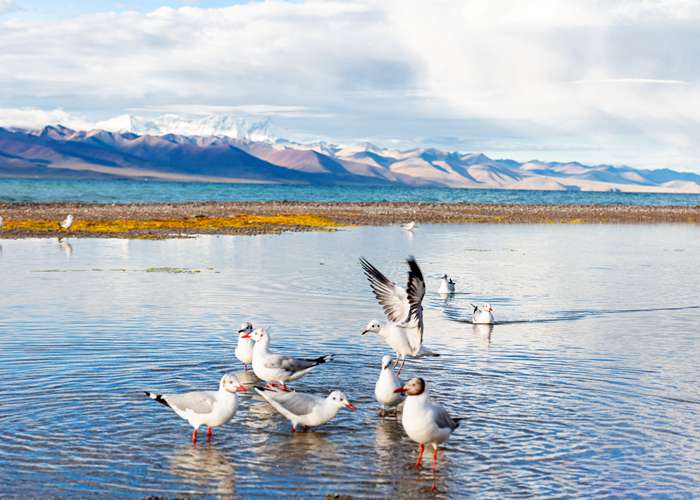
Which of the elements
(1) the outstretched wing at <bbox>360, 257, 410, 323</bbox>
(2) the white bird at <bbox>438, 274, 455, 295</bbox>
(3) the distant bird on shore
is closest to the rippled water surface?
(2) the white bird at <bbox>438, 274, 455, 295</bbox>

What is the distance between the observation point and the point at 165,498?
408 inches

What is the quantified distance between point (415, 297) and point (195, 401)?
17.1ft

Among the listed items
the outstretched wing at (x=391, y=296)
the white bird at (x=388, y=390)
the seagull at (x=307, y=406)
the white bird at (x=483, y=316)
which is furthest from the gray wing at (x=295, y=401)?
the white bird at (x=483, y=316)

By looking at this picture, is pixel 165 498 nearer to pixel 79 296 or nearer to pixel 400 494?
pixel 400 494

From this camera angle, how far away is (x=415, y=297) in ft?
53.7

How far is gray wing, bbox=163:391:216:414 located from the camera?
1270cm

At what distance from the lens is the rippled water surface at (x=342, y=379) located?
11438mm

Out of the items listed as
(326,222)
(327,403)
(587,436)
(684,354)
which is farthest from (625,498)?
(326,222)

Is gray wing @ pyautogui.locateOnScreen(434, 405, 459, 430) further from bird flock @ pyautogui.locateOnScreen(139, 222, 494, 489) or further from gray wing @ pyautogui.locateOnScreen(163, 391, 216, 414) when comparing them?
gray wing @ pyautogui.locateOnScreen(163, 391, 216, 414)

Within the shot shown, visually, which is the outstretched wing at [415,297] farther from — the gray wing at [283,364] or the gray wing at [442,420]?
the gray wing at [442,420]

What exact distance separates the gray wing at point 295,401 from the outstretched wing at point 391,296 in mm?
4115

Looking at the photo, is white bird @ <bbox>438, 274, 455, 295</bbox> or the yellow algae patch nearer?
white bird @ <bbox>438, 274, 455, 295</bbox>

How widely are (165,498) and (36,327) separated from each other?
11827 millimetres

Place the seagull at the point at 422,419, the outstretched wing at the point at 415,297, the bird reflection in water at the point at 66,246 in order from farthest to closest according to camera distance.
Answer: the bird reflection in water at the point at 66,246
the outstretched wing at the point at 415,297
the seagull at the point at 422,419
